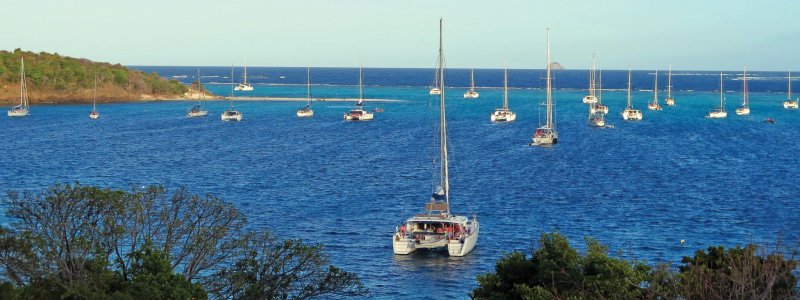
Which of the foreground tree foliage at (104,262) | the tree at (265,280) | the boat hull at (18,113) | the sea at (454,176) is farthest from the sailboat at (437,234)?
the boat hull at (18,113)

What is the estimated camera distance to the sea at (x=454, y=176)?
5441cm

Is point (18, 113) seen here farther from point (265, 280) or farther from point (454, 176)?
point (265, 280)

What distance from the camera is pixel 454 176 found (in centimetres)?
8412

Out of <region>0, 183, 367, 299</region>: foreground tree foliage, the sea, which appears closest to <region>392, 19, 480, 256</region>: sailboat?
the sea

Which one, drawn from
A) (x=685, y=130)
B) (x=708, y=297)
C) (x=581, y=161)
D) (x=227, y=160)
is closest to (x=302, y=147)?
(x=227, y=160)

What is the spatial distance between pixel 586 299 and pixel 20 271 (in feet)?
57.9

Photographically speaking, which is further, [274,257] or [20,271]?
[274,257]

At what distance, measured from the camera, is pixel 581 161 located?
95375mm

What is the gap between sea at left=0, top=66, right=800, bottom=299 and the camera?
54.4 meters

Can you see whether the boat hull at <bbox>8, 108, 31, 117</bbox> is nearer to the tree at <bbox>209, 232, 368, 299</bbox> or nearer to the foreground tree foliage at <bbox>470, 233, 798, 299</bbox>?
the tree at <bbox>209, 232, 368, 299</bbox>

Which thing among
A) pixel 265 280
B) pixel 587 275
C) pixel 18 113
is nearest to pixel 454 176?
pixel 265 280

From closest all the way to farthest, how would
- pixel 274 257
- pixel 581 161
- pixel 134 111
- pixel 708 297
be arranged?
pixel 708 297, pixel 274 257, pixel 581 161, pixel 134 111

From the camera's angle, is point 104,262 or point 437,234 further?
point 437,234

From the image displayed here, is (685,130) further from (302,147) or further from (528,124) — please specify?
(302,147)
